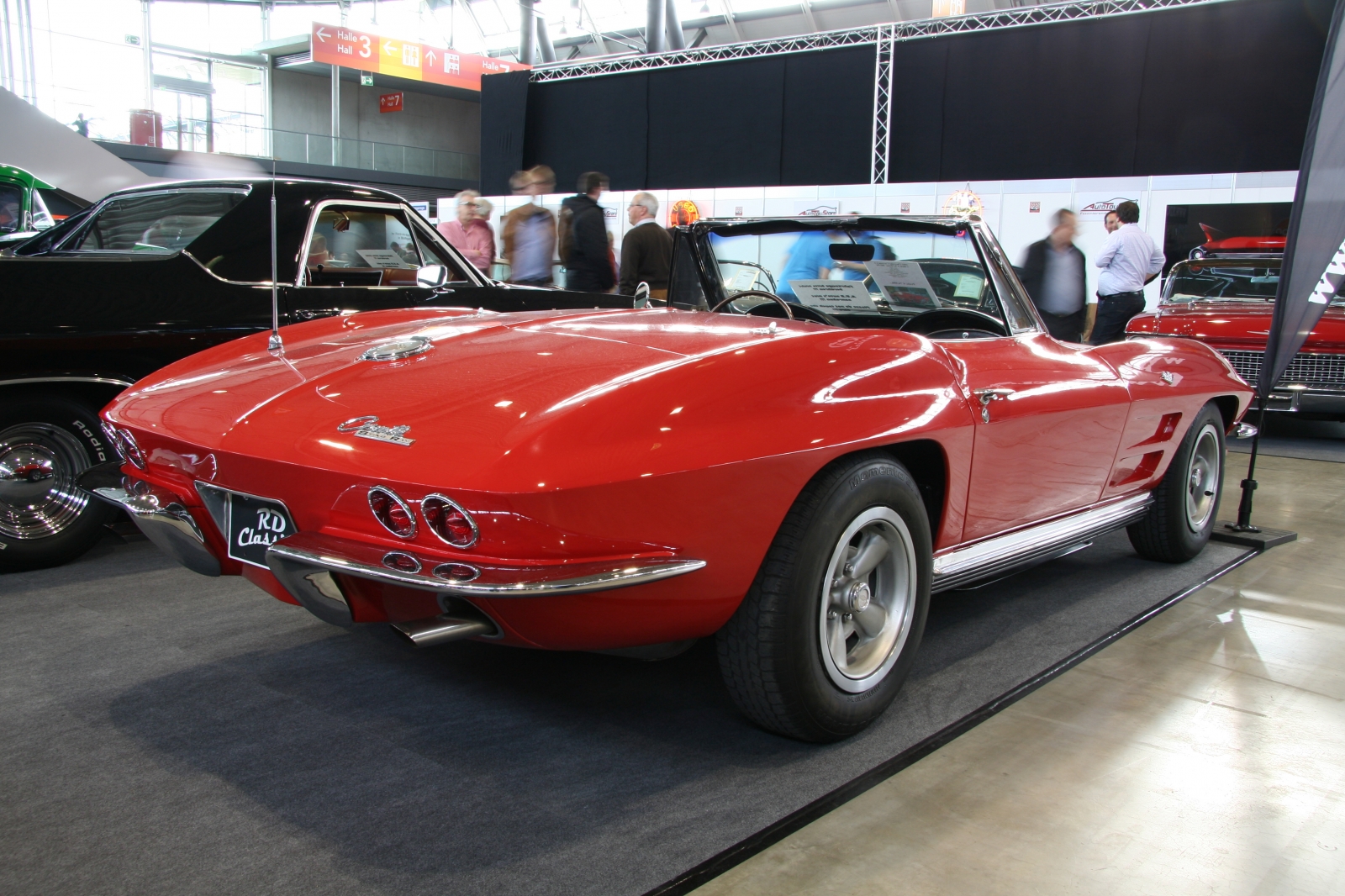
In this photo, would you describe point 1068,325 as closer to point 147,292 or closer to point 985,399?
point 985,399

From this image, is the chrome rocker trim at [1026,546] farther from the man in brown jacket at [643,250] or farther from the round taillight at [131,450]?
the man in brown jacket at [643,250]

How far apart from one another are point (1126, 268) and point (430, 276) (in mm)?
5610

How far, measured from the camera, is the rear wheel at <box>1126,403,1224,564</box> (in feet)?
11.9

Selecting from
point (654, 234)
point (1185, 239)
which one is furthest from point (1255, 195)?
point (654, 234)

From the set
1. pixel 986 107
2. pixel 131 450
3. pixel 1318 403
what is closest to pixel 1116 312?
pixel 1318 403

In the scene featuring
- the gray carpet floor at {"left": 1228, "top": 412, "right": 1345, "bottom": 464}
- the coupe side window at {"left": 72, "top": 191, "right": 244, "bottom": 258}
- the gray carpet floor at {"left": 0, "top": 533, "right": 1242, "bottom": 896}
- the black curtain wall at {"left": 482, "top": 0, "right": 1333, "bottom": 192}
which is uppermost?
the black curtain wall at {"left": 482, "top": 0, "right": 1333, "bottom": 192}

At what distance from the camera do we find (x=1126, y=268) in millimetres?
7617

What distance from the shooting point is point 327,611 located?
185cm

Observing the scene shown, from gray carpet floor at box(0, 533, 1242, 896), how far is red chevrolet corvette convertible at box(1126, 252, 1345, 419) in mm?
5057

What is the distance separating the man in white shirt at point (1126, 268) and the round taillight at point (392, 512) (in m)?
6.75

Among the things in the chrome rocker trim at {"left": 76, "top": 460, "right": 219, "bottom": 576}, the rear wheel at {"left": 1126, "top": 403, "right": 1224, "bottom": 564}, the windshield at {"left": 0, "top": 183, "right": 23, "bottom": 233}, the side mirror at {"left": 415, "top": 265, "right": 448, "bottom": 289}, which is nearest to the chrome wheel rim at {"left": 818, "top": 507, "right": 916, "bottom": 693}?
the chrome rocker trim at {"left": 76, "top": 460, "right": 219, "bottom": 576}

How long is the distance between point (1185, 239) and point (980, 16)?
4.78 metres

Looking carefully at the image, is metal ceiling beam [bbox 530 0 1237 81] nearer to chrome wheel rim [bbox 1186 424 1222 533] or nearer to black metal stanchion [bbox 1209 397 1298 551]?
black metal stanchion [bbox 1209 397 1298 551]

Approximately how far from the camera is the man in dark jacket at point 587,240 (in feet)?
21.0
